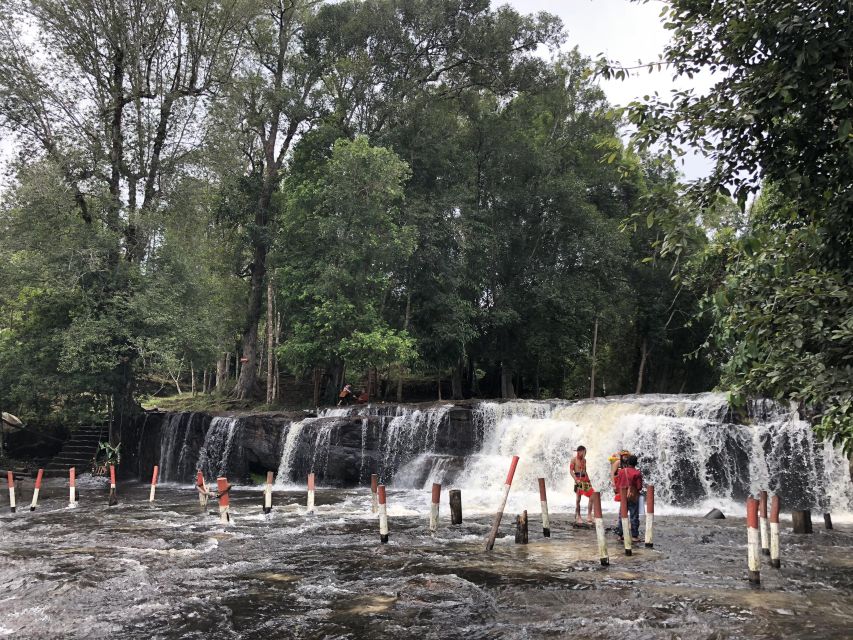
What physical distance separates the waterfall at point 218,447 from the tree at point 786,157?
25048 mm

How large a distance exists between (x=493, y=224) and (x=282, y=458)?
17708 millimetres

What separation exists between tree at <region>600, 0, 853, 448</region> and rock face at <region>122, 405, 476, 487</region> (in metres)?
17.3

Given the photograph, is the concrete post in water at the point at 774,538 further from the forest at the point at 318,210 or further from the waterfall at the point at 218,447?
the waterfall at the point at 218,447

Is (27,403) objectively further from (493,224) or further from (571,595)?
(571,595)

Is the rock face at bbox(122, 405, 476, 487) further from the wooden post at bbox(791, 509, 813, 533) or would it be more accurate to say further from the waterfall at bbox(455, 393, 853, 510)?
the wooden post at bbox(791, 509, 813, 533)

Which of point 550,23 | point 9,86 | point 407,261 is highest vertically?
point 550,23

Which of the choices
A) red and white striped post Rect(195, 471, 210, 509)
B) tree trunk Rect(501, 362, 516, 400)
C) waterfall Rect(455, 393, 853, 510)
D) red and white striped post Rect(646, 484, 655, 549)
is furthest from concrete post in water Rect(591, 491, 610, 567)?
tree trunk Rect(501, 362, 516, 400)

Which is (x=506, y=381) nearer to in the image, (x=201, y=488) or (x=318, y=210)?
A: (x=318, y=210)

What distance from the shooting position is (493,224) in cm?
3769

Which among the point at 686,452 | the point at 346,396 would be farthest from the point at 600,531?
the point at 346,396

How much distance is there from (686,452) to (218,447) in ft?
63.7

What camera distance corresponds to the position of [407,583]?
10547mm

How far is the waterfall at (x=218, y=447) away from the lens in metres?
29.1

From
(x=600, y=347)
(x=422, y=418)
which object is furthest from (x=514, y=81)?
(x=422, y=418)
